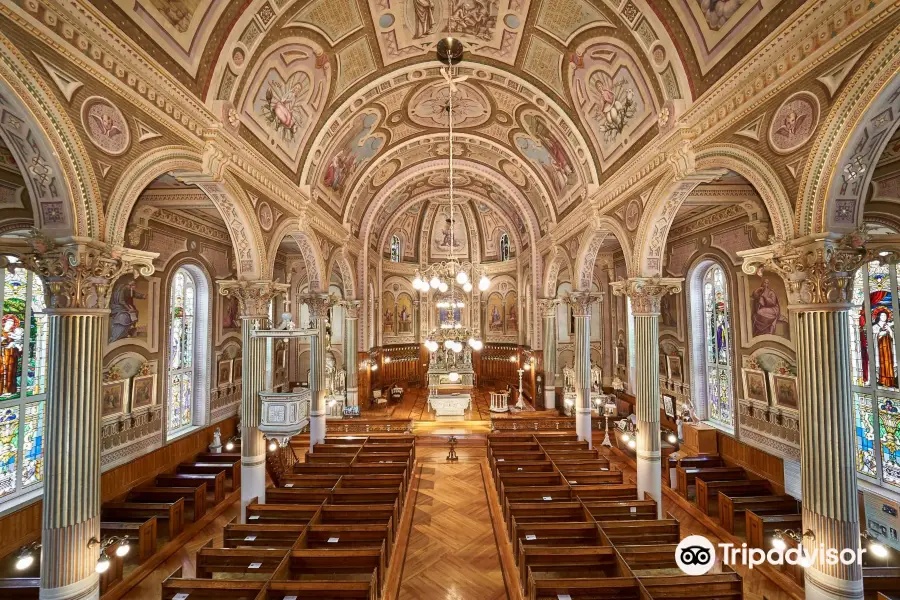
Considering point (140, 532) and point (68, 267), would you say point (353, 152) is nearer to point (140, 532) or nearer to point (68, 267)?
point (68, 267)

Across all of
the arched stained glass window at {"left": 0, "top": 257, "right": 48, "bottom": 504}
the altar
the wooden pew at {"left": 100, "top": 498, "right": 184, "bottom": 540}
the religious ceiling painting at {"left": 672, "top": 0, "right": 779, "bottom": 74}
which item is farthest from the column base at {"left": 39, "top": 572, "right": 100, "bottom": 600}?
the altar

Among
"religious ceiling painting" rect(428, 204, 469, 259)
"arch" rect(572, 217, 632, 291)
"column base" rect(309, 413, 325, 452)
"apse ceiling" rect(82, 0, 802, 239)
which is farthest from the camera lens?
"religious ceiling painting" rect(428, 204, 469, 259)

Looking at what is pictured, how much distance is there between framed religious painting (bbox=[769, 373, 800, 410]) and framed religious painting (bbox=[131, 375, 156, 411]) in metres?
17.9

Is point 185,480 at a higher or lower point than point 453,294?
lower

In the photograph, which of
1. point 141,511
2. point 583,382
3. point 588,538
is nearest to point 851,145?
point 588,538

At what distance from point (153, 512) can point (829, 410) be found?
42.3 feet

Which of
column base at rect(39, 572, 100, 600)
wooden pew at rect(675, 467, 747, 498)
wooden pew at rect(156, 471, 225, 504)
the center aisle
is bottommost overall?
the center aisle

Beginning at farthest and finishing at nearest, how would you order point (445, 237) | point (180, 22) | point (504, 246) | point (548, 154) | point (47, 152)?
point (445, 237) < point (504, 246) < point (548, 154) < point (180, 22) < point (47, 152)

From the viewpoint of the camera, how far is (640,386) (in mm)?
9773

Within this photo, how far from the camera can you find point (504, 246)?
25.5m

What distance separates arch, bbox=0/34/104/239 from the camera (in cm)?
449

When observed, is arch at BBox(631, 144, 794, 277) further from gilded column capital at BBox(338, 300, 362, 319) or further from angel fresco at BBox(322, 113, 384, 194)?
gilded column capital at BBox(338, 300, 362, 319)

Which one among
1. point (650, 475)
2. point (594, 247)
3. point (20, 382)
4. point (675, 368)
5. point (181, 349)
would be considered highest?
point (594, 247)

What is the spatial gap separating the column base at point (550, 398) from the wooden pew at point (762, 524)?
1051cm
